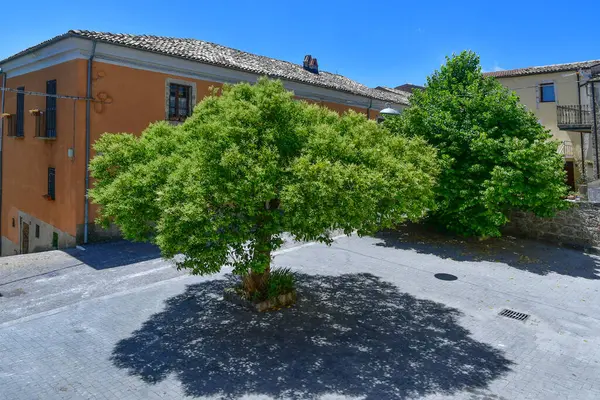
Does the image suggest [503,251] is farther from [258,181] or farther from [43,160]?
[43,160]

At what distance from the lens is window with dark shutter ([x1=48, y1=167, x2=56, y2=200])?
14.3m

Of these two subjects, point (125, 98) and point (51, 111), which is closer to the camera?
point (125, 98)

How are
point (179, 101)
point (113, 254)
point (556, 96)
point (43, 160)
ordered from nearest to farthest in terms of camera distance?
point (113, 254)
point (43, 160)
point (179, 101)
point (556, 96)

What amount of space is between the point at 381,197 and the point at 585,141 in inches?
799

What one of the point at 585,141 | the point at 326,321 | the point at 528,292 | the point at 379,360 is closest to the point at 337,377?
the point at 379,360

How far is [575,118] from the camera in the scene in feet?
67.2

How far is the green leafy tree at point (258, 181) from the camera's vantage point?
5934mm

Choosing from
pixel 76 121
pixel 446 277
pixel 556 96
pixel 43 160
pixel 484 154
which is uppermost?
pixel 556 96

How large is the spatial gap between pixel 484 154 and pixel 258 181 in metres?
9.69

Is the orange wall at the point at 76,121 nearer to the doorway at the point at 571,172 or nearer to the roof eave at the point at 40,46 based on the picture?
the roof eave at the point at 40,46

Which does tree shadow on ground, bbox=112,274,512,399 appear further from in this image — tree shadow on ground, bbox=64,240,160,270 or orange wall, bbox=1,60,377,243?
orange wall, bbox=1,60,377,243

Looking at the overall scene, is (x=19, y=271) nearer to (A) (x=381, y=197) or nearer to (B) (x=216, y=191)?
(B) (x=216, y=191)

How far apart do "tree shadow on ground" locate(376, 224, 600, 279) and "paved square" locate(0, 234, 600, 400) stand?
264mm

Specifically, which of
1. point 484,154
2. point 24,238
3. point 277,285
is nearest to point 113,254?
point 277,285
